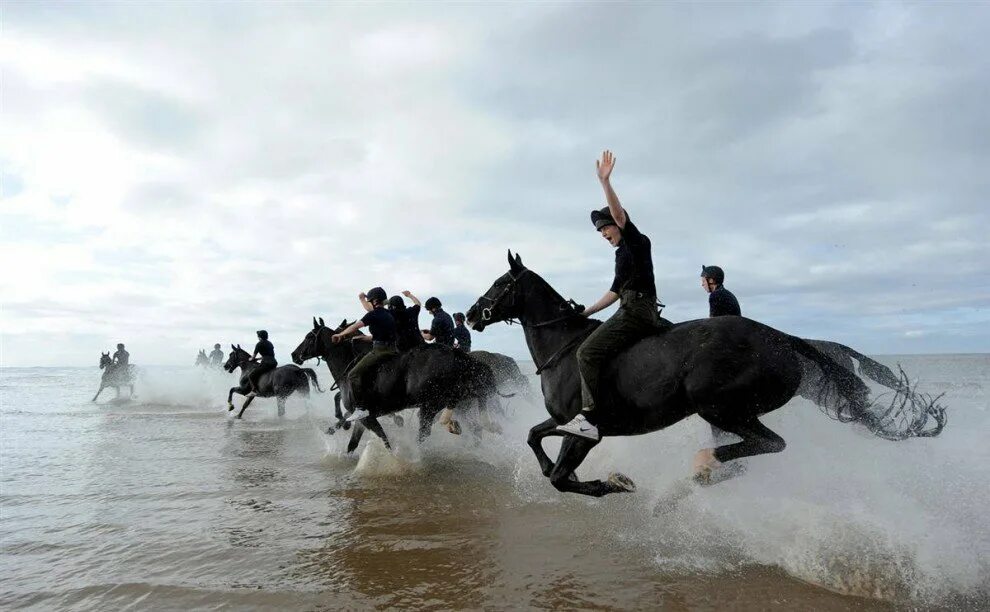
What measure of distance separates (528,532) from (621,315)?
2211 mm

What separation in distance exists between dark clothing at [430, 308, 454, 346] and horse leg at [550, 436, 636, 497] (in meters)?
6.90

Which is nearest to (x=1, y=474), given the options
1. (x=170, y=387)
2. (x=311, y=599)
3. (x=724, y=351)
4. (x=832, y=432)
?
(x=311, y=599)

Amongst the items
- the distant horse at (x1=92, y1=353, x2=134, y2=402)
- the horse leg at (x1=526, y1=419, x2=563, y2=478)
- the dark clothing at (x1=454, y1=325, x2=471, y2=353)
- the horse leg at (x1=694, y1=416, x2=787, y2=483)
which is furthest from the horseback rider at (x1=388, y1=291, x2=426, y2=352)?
the distant horse at (x1=92, y1=353, x2=134, y2=402)

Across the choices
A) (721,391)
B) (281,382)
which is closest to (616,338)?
(721,391)

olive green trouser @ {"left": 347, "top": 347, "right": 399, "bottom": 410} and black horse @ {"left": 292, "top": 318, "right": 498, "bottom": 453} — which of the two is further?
olive green trouser @ {"left": 347, "top": 347, "right": 399, "bottom": 410}

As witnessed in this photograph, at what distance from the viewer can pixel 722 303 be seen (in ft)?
22.3

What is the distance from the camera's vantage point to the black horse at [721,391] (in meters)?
Result: 4.69

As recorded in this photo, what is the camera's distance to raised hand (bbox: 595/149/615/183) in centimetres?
493

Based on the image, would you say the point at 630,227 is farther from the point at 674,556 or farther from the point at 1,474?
the point at 1,474

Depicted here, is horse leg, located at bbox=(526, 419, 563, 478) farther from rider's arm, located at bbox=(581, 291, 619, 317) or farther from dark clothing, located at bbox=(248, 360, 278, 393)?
dark clothing, located at bbox=(248, 360, 278, 393)

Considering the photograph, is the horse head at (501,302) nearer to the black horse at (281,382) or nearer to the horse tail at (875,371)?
the horse tail at (875,371)

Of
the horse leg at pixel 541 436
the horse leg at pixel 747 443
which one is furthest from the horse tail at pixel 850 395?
the horse leg at pixel 541 436

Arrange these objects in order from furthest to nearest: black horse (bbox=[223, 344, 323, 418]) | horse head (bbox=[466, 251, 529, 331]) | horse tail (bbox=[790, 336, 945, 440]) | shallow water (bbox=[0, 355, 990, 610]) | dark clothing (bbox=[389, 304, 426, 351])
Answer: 1. black horse (bbox=[223, 344, 323, 418])
2. dark clothing (bbox=[389, 304, 426, 351])
3. horse head (bbox=[466, 251, 529, 331])
4. horse tail (bbox=[790, 336, 945, 440])
5. shallow water (bbox=[0, 355, 990, 610])

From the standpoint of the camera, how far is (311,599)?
13.1 feet
